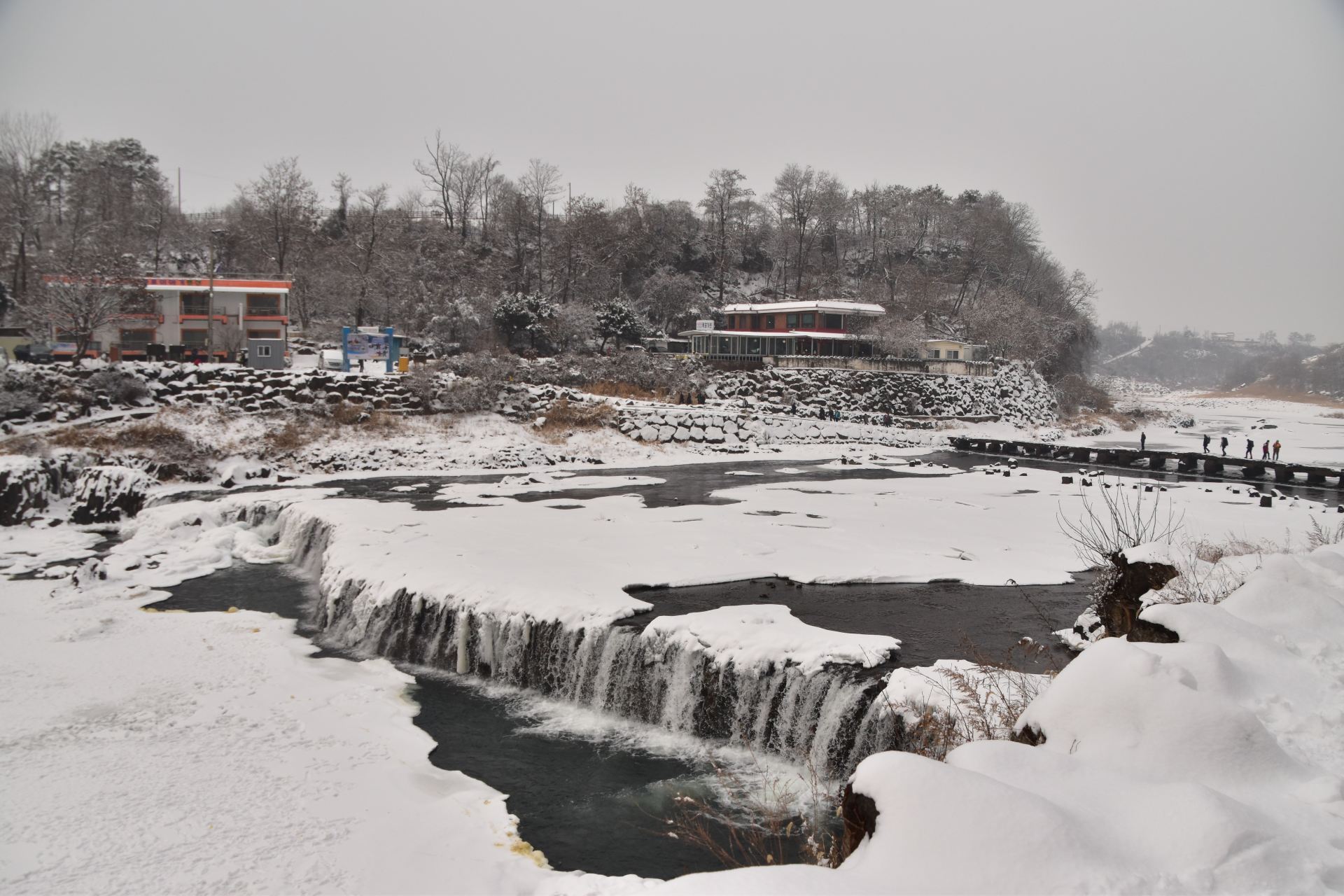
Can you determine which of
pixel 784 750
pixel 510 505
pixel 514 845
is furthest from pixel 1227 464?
pixel 514 845

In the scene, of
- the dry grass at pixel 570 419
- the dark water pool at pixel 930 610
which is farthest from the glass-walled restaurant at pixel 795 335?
the dark water pool at pixel 930 610

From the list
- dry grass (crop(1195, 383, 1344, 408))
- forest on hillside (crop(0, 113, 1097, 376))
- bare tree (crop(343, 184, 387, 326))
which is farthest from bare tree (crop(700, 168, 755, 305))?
dry grass (crop(1195, 383, 1344, 408))

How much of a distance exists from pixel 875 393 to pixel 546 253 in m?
34.2

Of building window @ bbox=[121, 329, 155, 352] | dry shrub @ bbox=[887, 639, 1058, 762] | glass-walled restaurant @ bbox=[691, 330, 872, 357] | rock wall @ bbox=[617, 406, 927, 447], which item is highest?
glass-walled restaurant @ bbox=[691, 330, 872, 357]

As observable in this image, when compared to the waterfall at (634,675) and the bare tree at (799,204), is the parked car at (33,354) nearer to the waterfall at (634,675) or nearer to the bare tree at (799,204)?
the waterfall at (634,675)

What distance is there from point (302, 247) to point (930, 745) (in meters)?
70.4

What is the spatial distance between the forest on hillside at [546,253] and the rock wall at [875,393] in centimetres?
531

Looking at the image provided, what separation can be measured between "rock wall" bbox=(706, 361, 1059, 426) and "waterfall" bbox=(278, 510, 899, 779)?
37.2 metres

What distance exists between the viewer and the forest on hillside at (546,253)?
5453 centimetres

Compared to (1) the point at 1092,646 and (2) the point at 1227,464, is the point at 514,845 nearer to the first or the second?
(1) the point at 1092,646

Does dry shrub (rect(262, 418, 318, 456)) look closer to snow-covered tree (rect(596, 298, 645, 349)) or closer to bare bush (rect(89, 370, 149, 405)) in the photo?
bare bush (rect(89, 370, 149, 405))

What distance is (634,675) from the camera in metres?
12.7

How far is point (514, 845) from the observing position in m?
9.06

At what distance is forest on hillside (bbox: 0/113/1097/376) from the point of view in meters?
54.5
